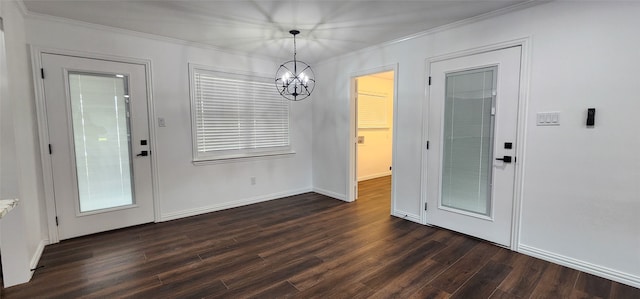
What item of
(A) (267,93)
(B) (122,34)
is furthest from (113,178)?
(A) (267,93)

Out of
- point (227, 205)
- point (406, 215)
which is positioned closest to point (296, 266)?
point (406, 215)

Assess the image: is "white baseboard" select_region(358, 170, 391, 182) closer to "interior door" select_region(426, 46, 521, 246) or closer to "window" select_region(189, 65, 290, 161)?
"window" select_region(189, 65, 290, 161)

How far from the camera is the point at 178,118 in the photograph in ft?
12.7

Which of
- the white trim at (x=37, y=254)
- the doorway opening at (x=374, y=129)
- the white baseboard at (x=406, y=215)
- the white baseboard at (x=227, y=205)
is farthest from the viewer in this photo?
the doorway opening at (x=374, y=129)

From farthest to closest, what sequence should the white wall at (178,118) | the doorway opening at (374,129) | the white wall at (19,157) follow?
the doorway opening at (374,129)
the white wall at (178,118)
the white wall at (19,157)

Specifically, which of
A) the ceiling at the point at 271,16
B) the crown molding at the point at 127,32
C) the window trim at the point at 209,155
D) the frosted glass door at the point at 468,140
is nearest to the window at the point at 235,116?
the window trim at the point at 209,155

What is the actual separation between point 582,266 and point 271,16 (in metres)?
3.80

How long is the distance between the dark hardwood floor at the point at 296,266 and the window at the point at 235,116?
3.95ft

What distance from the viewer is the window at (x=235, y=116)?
4.07 m

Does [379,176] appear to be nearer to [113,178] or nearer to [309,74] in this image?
[309,74]

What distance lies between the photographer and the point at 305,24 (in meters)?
3.19

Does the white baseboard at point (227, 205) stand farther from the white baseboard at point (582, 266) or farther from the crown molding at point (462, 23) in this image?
the white baseboard at point (582, 266)

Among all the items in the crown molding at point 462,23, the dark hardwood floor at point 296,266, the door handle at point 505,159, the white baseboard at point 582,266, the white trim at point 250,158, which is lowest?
the dark hardwood floor at point 296,266

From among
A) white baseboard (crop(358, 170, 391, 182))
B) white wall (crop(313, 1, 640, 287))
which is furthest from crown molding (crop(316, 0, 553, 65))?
white baseboard (crop(358, 170, 391, 182))
